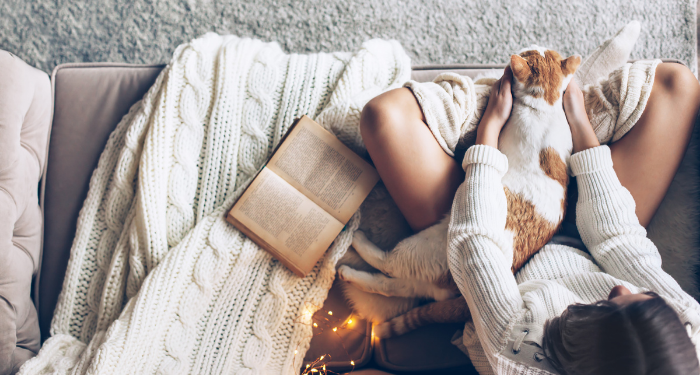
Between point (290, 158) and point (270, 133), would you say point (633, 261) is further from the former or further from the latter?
point (270, 133)


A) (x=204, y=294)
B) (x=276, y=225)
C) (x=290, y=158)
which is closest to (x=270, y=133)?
(x=290, y=158)

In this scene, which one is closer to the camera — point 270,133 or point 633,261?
point 633,261

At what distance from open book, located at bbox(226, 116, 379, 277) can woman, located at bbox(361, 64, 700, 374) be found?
123 mm

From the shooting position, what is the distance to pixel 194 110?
102 centimetres

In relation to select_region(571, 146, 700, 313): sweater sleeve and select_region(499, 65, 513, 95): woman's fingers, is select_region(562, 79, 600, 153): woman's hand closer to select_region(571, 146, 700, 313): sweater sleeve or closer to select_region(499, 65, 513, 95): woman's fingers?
select_region(571, 146, 700, 313): sweater sleeve

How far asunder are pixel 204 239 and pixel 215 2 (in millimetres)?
973

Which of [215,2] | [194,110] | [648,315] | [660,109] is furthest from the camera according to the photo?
[215,2]

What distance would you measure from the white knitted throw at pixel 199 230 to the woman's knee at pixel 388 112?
82 millimetres

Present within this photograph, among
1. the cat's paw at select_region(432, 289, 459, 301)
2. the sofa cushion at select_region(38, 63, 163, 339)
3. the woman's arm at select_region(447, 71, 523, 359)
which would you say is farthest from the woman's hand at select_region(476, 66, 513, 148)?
the sofa cushion at select_region(38, 63, 163, 339)

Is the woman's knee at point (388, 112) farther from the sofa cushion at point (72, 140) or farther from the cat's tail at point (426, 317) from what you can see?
the sofa cushion at point (72, 140)

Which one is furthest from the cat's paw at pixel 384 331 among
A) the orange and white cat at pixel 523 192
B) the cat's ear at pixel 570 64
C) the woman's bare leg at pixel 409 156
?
the cat's ear at pixel 570 64

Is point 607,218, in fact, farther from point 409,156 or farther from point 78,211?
point 78,211

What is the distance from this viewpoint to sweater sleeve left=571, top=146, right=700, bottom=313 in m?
0.75

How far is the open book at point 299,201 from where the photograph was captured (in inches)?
37.8
